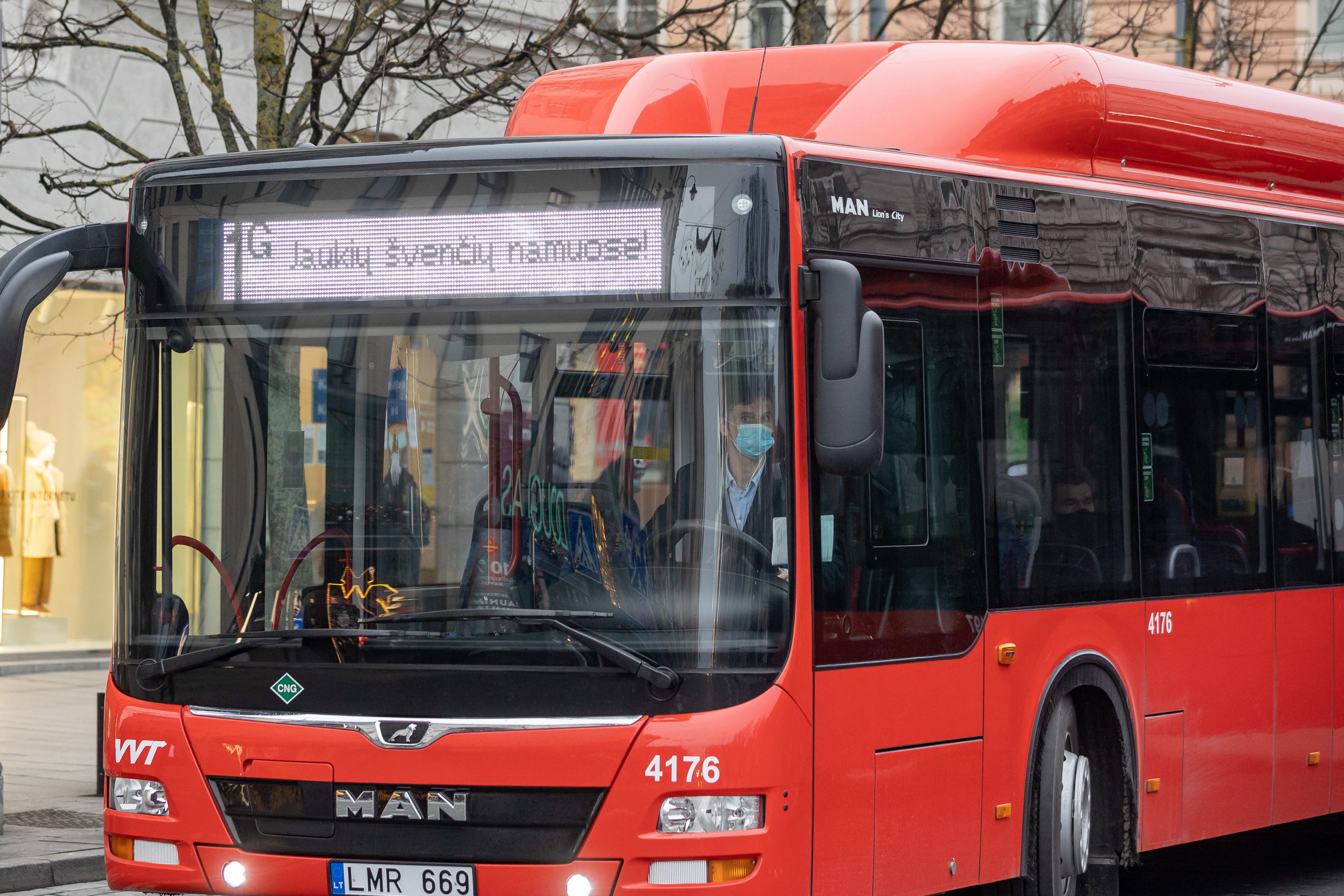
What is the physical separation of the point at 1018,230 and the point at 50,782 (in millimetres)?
7283

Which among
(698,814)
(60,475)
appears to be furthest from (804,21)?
(698,814)

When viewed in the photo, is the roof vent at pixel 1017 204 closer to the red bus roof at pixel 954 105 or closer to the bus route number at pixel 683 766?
the red bus roof at pixel 954 105

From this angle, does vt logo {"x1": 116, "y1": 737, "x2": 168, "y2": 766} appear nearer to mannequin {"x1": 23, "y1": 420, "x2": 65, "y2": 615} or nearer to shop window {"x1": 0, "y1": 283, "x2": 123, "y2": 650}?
shop window {"x1": 0, "y1": 283, "x2": 123, "y2": 650}

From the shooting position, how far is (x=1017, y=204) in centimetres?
730

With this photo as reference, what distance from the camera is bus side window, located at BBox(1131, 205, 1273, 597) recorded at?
798 centimetres

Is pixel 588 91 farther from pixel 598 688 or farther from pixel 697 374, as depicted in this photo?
pixel 598 688

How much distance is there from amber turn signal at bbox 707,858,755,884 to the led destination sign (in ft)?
5.52

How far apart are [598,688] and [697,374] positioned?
0.96 m

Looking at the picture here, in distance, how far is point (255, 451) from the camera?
248 inches

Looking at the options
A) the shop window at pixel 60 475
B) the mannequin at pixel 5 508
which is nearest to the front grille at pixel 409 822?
the shop window at pixel 60 475

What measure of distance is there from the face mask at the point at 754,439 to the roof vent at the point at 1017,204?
160 cm

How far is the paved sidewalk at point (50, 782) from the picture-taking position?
919 cm

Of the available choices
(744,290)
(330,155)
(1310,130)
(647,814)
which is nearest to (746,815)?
(647,814)

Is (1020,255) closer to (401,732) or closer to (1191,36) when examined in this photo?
(401,732)
